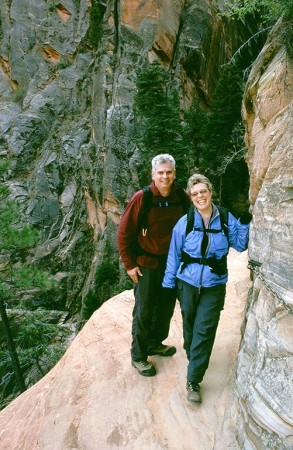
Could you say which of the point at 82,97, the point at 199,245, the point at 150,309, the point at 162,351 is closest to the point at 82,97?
the point at 82,97

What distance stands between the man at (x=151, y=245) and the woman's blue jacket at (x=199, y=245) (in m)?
0.37

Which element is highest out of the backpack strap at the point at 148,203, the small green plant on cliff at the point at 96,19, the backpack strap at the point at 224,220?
the small green plant on cliff at the point at 96,19

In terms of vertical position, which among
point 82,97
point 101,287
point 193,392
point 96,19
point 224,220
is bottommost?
point 101,287

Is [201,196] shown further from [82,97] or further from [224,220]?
[82,97]

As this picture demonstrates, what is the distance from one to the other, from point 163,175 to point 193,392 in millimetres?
2323

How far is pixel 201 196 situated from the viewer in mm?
3344

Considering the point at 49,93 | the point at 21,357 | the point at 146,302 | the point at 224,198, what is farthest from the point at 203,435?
the point at 49,93

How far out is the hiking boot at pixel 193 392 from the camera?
3740 mm

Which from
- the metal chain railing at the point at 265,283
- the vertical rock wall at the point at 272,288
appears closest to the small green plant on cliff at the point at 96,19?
the vertical rock wall at the point at 272,288

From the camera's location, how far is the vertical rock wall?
272 centimetres

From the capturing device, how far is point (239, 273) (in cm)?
765

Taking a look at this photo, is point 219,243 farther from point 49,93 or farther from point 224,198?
point 49,93

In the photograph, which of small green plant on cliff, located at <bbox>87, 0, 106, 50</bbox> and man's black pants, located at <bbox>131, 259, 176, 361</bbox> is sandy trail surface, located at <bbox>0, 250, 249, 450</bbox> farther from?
small green plant on cliff, located at <bbox>87, 0, 106, 50</bbox>

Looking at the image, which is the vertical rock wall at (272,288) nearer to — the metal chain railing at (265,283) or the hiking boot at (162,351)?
the metal chain railing at (265,283)
